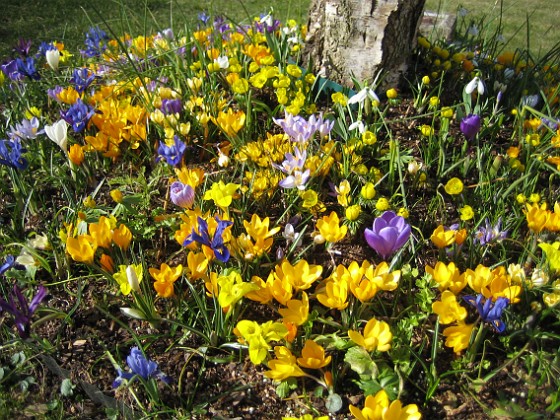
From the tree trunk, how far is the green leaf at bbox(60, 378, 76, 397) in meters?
1.79

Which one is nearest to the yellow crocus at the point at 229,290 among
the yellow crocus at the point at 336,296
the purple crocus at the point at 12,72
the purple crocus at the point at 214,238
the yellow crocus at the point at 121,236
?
the purple crocus at the point at 214,238

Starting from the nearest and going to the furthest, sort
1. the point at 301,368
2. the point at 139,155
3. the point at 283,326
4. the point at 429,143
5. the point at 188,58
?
the point at 283,326, the point at 301,368, the point at 429,143, the point at 139,155, the point at 188,58

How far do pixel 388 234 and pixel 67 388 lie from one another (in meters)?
1.08

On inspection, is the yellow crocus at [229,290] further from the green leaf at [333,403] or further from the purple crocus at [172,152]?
the purple crocus at [172,152]

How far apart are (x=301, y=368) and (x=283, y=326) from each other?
19 centimetres

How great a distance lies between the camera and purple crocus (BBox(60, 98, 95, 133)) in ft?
7.10

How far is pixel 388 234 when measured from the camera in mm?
1551

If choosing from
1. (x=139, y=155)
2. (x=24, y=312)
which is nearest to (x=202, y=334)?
(x=24, y=312)

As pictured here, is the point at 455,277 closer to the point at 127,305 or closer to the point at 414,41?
the point at 127,305

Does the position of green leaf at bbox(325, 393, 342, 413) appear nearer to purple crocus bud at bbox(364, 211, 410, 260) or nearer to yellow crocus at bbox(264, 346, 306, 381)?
yellow crocus at bbox(264, 346, 306, 381)

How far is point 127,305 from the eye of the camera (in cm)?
175

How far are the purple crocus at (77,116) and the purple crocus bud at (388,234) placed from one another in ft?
4.34

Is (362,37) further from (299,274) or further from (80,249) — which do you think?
(80,249)

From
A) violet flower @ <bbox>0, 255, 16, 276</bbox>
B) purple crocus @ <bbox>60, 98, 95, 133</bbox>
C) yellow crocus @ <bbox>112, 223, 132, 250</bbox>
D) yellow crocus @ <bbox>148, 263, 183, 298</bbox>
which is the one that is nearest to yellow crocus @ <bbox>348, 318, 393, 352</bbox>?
yellow crocus @ <bbox>148, 263, 183, 298</bbox>
